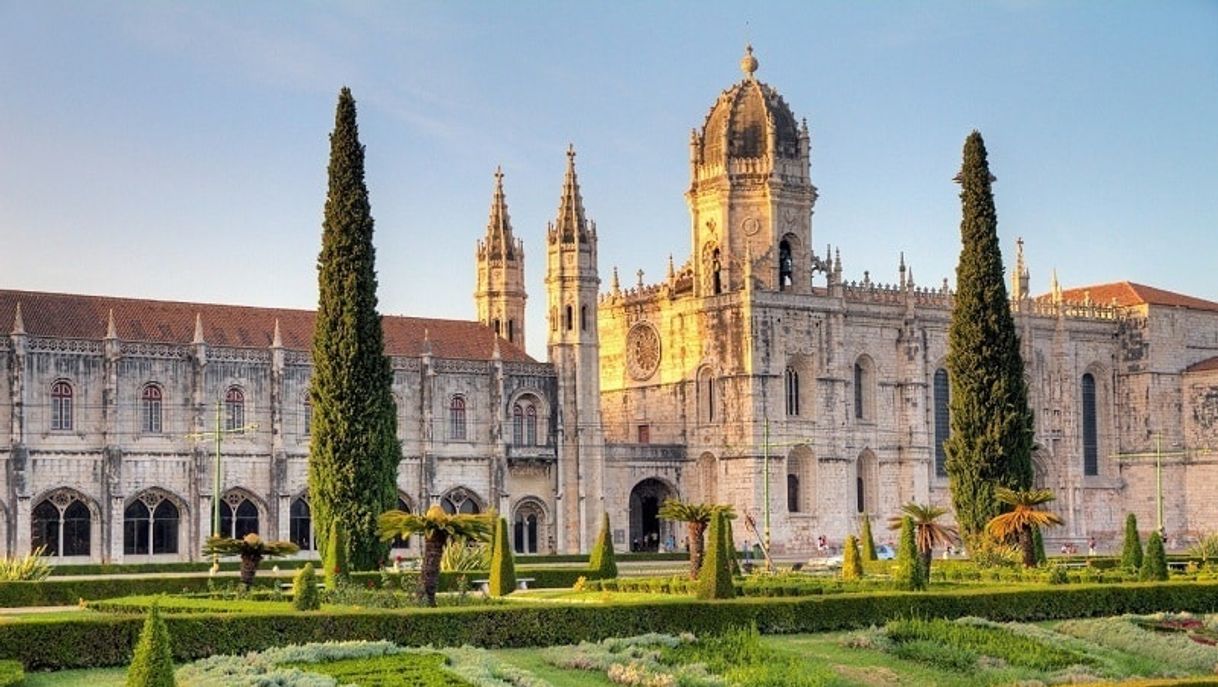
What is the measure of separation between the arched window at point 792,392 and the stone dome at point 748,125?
934 cm

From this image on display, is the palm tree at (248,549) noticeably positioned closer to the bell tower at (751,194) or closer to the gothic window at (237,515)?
the gothic window at (237,515)

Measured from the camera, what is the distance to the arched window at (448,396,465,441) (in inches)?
2921

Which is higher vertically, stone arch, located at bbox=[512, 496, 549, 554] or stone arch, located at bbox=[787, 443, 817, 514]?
stone arch, located at bbox=[787, 443, 817, 514]

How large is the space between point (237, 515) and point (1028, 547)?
2999 centimetres

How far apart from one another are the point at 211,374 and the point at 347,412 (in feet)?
56.0

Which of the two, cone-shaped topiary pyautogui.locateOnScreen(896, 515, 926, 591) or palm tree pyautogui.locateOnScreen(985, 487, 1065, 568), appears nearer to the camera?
cone-shaped topiary pyautogui.locateOnScreen(896, 515, 926, 591)

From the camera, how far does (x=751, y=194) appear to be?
8175 centimetres

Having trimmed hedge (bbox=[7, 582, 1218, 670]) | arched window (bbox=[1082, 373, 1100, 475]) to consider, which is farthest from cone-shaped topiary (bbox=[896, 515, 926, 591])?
arched window (bbox=[1082, 373, 1100, 475])

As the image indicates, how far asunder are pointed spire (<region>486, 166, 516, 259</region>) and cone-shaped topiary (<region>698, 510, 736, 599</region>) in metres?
43.0

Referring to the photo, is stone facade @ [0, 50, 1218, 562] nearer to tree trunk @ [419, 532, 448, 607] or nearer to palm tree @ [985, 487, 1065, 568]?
palm tree @ [985, 487, 1065, 568]

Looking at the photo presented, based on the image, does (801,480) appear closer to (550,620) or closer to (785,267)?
(785,267)

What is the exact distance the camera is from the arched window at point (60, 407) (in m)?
65.5

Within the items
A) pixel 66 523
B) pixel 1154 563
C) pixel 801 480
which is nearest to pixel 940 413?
pixel 801 480

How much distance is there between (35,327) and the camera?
219 feet
